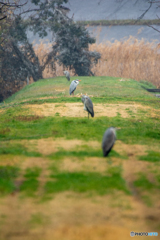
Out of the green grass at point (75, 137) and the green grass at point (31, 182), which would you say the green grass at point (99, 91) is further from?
the green grass at point (31, 182)

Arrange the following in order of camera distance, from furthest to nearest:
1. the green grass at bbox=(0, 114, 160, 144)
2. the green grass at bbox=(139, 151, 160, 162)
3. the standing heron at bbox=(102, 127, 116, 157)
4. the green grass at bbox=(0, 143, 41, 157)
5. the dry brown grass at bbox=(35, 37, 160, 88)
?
1. the dry brown grass at bbox=(35, 37, 160, 88)
2. the green grass at bbox=(0, 114, 160, 144)
3. the green grass at bbox=(0, 143, 41, 157)
4. the green grass at bbox=(139, 151, 160, 162)
5. the standing heron at bbox=(102, 127, 116, 157)

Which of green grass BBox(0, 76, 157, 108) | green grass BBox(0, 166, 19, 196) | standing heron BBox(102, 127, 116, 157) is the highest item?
standing heron BBox(102, 127, 116, 157)

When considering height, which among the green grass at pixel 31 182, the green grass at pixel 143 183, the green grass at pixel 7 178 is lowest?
the green grass at pixel 143 183

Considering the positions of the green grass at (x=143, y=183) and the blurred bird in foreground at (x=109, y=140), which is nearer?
the green grass at (x=143, y=183)

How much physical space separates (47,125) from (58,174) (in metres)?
4.32

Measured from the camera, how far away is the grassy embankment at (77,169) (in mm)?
4434

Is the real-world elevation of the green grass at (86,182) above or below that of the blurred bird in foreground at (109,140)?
below

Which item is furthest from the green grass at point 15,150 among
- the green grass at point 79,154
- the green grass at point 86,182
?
the green grass at point 86,182

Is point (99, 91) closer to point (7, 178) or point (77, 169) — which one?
point (77, 169)

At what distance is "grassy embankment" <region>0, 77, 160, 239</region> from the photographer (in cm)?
443

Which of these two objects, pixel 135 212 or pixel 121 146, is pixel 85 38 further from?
pixel 135 212

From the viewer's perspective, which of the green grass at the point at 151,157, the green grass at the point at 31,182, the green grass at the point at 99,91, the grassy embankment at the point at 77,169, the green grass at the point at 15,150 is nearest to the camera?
the grassy embankment at the point at 77,169

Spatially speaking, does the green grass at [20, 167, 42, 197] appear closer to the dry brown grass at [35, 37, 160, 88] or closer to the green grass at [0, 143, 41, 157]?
the green grass at [0, 143, 41, 157]

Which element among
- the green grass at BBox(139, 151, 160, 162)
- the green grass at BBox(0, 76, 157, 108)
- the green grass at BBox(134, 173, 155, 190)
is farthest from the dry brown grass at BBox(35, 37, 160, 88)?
the green grass at BBox(134, 173, 155, 190)
